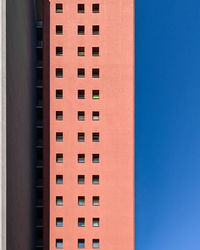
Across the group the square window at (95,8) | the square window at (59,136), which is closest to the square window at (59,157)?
the square window at (59,136)

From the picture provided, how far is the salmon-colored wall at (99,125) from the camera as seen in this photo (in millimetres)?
22141

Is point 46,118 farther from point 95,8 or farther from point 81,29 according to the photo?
point 95,8

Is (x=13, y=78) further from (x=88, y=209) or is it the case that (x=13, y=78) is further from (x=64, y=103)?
(x=88, y=209)

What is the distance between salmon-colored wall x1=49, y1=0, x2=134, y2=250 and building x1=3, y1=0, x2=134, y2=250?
2.5 inches

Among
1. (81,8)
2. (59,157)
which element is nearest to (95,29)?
(81,8)

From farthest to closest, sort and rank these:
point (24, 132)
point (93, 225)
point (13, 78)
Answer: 1. point (93, 225)
2. point (24, 132)
3. point (13, 78)

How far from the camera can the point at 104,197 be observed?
22359 mm

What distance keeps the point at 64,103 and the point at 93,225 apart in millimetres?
8176

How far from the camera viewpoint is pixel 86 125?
23016 mm

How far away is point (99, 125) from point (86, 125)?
865mm

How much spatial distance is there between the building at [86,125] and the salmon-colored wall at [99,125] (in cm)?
6

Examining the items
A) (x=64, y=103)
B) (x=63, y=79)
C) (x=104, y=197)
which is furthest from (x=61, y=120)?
(x=104, y=197)

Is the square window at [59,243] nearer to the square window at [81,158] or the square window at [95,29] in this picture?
the square window at [81,158]

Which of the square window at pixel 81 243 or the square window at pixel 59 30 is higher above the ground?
the square window at pixel 59 30
